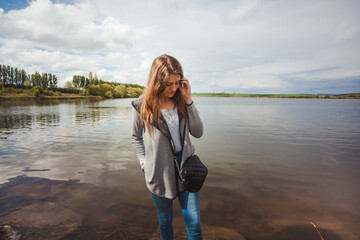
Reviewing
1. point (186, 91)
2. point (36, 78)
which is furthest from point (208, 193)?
point (36, 78)

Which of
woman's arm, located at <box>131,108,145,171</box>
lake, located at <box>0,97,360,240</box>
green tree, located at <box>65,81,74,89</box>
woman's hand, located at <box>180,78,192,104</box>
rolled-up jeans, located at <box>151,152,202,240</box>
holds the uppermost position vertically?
green tree, located at <box>65,81,74,89</box>

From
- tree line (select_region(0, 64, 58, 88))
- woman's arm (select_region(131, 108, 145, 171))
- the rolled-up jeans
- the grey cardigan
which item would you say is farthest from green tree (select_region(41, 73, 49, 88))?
the rolled-up jeans

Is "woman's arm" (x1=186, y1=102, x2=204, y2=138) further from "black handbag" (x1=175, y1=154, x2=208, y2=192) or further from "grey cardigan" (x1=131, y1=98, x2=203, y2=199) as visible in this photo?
"black handbag" (x1=175, y1=154, x2=208, y2=192)

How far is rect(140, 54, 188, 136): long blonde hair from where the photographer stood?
6.80ft

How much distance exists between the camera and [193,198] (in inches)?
83.6

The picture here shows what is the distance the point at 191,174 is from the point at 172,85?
3.44ft

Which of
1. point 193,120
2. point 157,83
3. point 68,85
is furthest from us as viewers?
point 68,85

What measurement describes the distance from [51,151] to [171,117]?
8.14 meters

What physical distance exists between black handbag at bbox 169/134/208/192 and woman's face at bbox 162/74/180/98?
1.86ft

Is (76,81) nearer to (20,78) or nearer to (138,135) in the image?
(20,78)

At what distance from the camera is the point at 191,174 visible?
202 centimetres

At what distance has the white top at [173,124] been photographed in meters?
2.17

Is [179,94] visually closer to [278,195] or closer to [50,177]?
[278,195]

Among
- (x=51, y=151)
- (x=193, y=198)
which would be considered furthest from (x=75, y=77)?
(x=193, y=198)
